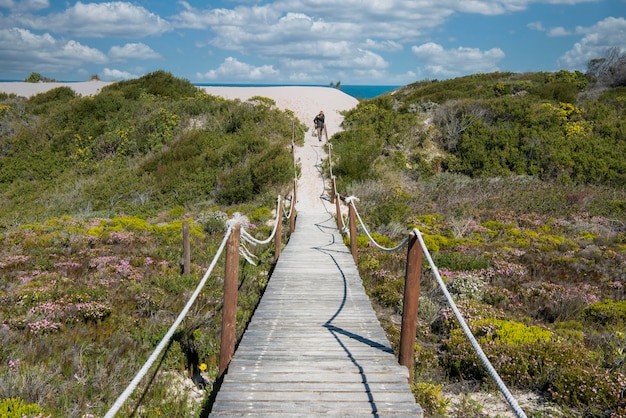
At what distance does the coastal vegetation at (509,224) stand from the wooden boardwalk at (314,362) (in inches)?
26.2

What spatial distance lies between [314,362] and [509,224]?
12735mm

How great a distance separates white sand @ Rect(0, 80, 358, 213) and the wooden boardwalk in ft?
36.8

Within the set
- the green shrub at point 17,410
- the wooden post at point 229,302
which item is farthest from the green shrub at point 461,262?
the green shrub at point 17,410

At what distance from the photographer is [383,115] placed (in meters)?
28.0

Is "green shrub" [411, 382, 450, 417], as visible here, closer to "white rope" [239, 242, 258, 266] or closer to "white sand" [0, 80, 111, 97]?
"white rope" [239, 242, 258, 266]

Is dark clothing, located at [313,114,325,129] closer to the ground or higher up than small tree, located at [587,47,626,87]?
closer to the ground

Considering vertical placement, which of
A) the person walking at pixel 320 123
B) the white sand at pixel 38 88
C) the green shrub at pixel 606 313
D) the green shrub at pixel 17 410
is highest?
the white sand at pixel 38 88

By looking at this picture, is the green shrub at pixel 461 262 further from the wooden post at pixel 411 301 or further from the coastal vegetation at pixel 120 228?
the wooden post at pixel 411 301

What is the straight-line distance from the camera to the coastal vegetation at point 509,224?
5.38 m

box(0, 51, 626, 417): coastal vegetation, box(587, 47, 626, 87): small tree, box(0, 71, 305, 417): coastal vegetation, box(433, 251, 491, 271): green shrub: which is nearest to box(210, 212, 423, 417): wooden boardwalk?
box(0, 51, 626, 417): coastal vegetation

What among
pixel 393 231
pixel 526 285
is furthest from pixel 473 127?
pixel 526 285

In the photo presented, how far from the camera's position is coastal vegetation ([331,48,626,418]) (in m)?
5.38

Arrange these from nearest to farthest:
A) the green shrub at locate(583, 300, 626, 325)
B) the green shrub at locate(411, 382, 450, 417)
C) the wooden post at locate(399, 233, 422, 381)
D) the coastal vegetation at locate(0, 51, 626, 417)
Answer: the green shrub at locate(411, 382, 450, 417) → the wooden post at locate(399, 233, 422, 381) → the coastal vegetation at locate(0, 51, 626, 417) → the green shrub at locate(583, 300, 626, 325)

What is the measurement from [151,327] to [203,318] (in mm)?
794
